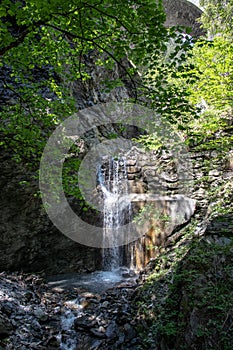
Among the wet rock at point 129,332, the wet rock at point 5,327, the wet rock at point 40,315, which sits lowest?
the wet rock at point 40,315

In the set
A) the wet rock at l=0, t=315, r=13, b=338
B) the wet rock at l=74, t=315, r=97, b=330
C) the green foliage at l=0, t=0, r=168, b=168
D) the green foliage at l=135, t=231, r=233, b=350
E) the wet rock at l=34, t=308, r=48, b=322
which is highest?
the green foliage at l=0, t=0, r=168, b=168

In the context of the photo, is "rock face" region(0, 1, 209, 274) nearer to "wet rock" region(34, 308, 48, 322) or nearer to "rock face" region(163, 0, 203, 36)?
"wet rock" region(34, 308, 48, 322)

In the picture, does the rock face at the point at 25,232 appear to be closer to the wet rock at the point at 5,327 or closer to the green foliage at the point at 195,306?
the wet rock at the point at 5,327

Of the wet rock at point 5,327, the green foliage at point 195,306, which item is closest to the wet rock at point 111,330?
the green foliage at point 195,306

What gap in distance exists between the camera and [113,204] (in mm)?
10484

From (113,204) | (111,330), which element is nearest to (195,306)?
(111,330)

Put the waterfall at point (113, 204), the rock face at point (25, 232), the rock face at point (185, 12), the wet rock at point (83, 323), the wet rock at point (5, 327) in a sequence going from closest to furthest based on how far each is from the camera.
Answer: the wet rock at point (5, 327)
the wet rock at point (83, 323)
the rock face at point (25, 232)
the waterfall at point (113, 204)
the rock face at point (185, 12)

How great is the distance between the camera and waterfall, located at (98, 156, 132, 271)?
9.66m

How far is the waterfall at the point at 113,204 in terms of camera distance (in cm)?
966

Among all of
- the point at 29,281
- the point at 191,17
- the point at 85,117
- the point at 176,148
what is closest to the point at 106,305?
the point at 29,281

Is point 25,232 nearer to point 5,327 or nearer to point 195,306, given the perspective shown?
point 5,327

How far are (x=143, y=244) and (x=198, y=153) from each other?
12.8 ft

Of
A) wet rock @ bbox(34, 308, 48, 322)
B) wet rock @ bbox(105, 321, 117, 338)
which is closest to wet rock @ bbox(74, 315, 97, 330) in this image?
wet rock @ bbox(105, 321, 117, 338)

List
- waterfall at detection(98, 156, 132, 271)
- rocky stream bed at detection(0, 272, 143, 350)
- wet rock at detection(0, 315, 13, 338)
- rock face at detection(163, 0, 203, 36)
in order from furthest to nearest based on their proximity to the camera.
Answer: rock face at detection(163, 0, 203, 36) → waterfall at detection(98, 156, 132, 271) → rocky stream bed at detection(0, 272, 143, 350) → wet rock at detection(0, 315, 13, 338)
